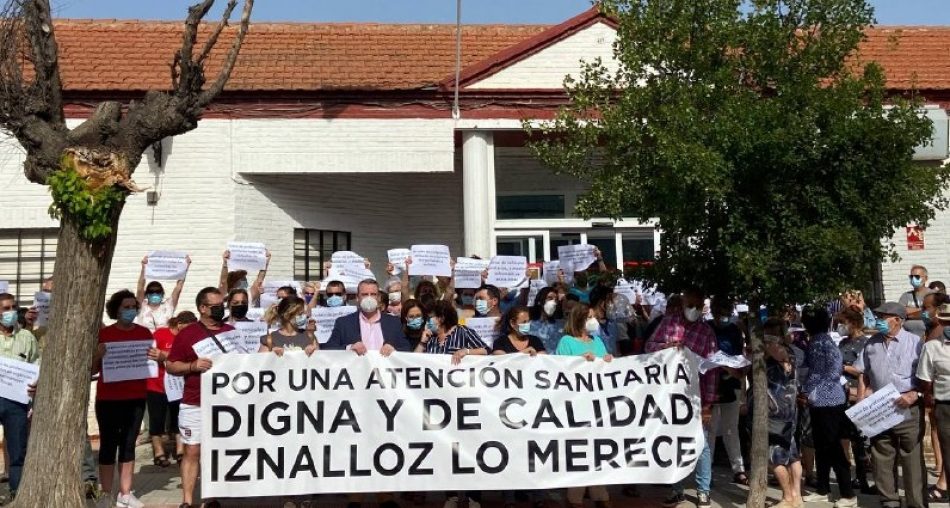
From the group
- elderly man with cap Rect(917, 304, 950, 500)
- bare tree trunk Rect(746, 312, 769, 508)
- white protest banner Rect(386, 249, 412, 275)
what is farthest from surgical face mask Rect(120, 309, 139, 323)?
elderly man with cap Rect(917, 304, 950, 500)

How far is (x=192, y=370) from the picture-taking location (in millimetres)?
8430

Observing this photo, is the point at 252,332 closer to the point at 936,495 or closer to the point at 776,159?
the point at 776,159

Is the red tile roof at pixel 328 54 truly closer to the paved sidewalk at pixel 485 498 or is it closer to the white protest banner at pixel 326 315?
the white protest banner at pixel 326 315

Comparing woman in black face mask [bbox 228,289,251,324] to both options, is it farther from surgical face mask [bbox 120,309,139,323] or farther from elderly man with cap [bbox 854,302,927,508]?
elderly man with cap [bbox 854,302,927,508]

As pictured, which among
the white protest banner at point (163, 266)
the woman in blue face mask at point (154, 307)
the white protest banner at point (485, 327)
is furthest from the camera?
the white protest banner at point (163, 266)

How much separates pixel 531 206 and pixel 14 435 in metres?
9.84

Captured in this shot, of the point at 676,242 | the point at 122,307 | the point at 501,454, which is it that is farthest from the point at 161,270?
the point at 676,242

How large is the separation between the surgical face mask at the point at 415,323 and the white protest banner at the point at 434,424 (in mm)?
907

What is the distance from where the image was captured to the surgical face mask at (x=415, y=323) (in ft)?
31.3

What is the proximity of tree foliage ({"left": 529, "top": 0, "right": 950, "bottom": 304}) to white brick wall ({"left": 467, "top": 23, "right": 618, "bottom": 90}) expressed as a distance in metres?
6.30

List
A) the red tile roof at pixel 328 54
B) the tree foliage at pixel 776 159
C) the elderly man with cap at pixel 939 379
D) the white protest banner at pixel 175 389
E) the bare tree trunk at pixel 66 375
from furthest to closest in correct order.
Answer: the red tile roof at pixel 328 54 < the white protest banner at pixel 175 389 < the elderly man with cap at pixel 939 379 < the bare tree trunk at pixel 66 375 < the tree foliage at pixel 776 159

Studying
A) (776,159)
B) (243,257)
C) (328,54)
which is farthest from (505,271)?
(328,54)

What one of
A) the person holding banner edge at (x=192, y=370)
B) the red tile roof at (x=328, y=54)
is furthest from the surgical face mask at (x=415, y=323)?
the red tile roof at (x=328, y=54)

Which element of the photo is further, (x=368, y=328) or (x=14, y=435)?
(x=14, y=435)
